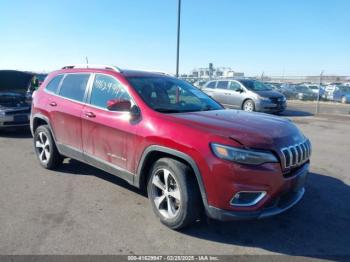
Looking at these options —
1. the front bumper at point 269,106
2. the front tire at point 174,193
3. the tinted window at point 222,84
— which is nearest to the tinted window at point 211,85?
the tinted window at point 222,84

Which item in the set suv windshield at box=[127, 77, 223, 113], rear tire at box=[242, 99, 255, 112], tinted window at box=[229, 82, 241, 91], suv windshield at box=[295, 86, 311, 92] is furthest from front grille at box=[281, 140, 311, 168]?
suv windshield at box=[295, 86, 311, 92]

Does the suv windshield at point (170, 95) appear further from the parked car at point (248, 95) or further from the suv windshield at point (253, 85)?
the suv windshield at point (253, 85)

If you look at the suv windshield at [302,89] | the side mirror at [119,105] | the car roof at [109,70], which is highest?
the car roof at [109,70]

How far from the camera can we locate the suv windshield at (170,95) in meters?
4.43

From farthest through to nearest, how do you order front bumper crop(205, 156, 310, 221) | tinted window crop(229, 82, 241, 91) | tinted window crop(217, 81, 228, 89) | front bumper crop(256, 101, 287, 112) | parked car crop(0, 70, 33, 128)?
tinted window crop(217, 81, 228, 89), tinted window crop(229, 82, 241, 91), front bumper crop(256, 101, 287, 112), parked car crop(0, 70, 33, 128), front bumper crop(205, 156, 310, 221)

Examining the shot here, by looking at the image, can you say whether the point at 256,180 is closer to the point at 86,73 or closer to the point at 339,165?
the point at 86,73

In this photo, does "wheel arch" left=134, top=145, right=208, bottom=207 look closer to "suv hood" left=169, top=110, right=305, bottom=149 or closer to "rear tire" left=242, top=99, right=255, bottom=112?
"suv hood" left=169, top=110, right=305, bottom=149

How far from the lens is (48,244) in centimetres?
351

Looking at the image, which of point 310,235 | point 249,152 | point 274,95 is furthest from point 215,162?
point 274,95

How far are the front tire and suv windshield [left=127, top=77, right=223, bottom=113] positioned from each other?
0.79 m

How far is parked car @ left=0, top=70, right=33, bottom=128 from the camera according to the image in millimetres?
8977

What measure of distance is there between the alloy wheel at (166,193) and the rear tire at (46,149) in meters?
2.49

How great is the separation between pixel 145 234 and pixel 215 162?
115 cm

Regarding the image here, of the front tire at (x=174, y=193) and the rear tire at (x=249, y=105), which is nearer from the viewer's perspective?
the front tire at (x=174, y=193)
